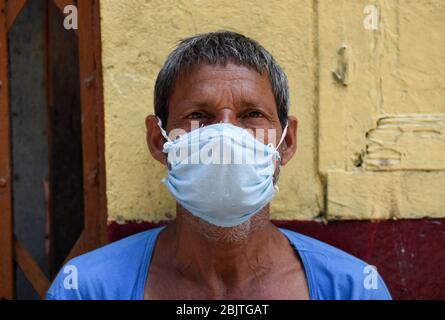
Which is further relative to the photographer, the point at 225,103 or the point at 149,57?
the point at 149,57

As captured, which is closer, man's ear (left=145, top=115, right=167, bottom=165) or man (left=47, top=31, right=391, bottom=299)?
man (left=47, top=31, right=391, bottom=299)

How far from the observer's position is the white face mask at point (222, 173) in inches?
71.2

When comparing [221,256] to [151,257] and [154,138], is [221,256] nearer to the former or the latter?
[151,257]

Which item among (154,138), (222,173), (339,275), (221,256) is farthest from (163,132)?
(339,275)

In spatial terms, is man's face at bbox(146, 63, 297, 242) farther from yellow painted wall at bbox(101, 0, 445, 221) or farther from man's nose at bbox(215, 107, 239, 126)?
yellow painted wall at bbox(101, 0, 445, 221)

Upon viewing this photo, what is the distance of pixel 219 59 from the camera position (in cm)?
200

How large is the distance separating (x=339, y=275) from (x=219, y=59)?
2.66ft

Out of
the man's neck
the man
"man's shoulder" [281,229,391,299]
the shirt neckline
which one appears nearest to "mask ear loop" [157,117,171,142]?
the man

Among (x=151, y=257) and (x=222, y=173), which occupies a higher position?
(x=222, y=173)

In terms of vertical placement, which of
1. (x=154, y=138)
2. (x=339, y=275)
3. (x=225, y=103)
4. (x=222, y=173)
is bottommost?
(x=339, y=275)

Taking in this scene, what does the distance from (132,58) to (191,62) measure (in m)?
0.48

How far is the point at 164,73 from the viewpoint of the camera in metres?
2.07

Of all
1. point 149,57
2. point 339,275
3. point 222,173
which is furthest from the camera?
point 149,57

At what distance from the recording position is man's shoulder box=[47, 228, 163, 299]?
6.45ft
